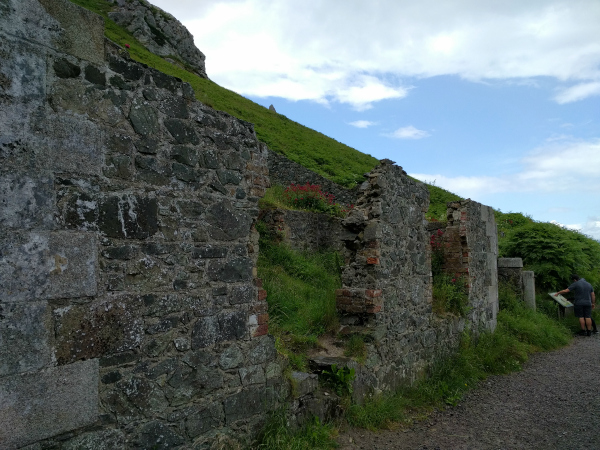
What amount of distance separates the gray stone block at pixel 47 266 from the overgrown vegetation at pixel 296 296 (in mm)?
2297

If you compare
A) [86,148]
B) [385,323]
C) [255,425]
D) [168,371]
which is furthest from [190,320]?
[385,323]

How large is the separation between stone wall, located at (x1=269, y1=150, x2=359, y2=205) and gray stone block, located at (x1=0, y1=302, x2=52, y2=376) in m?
15.1

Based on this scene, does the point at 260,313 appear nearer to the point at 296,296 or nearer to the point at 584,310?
the point at 296,296

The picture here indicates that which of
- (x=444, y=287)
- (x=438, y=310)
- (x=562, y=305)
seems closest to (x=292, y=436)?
(x=438, y=310)

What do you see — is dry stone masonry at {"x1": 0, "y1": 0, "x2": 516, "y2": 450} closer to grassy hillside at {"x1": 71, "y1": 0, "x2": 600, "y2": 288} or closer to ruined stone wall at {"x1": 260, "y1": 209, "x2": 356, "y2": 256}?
grassy hillside at {"x1": 71, "y1": 0, "x2": 600, "y2": 288}

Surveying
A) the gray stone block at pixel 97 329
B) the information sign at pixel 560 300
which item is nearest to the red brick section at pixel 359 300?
the gray stone block at pixel 97 329

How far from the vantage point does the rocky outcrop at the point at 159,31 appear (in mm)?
38875

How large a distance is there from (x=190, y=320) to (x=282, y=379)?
124 centimetres

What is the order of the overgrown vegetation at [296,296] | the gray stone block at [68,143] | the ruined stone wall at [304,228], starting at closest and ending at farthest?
1. the gray stone block at [68,143]
2. the overgrown vegetation at [296,296]
3. the ruined stone wall at [304,228]

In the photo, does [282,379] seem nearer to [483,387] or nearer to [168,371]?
[168,371]

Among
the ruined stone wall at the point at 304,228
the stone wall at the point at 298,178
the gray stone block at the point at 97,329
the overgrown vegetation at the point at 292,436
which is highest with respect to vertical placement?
the stone wall at the point at 298,178

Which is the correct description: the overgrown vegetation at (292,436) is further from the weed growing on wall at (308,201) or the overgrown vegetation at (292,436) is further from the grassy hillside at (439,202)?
the weed growing on wall at (308,201)

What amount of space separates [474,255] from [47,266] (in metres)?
7.59

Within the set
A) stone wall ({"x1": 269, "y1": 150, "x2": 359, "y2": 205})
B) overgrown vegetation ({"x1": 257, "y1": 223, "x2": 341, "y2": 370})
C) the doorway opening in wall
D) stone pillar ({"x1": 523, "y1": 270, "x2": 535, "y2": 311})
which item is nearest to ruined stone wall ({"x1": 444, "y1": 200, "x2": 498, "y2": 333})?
the doorway opening in wall
